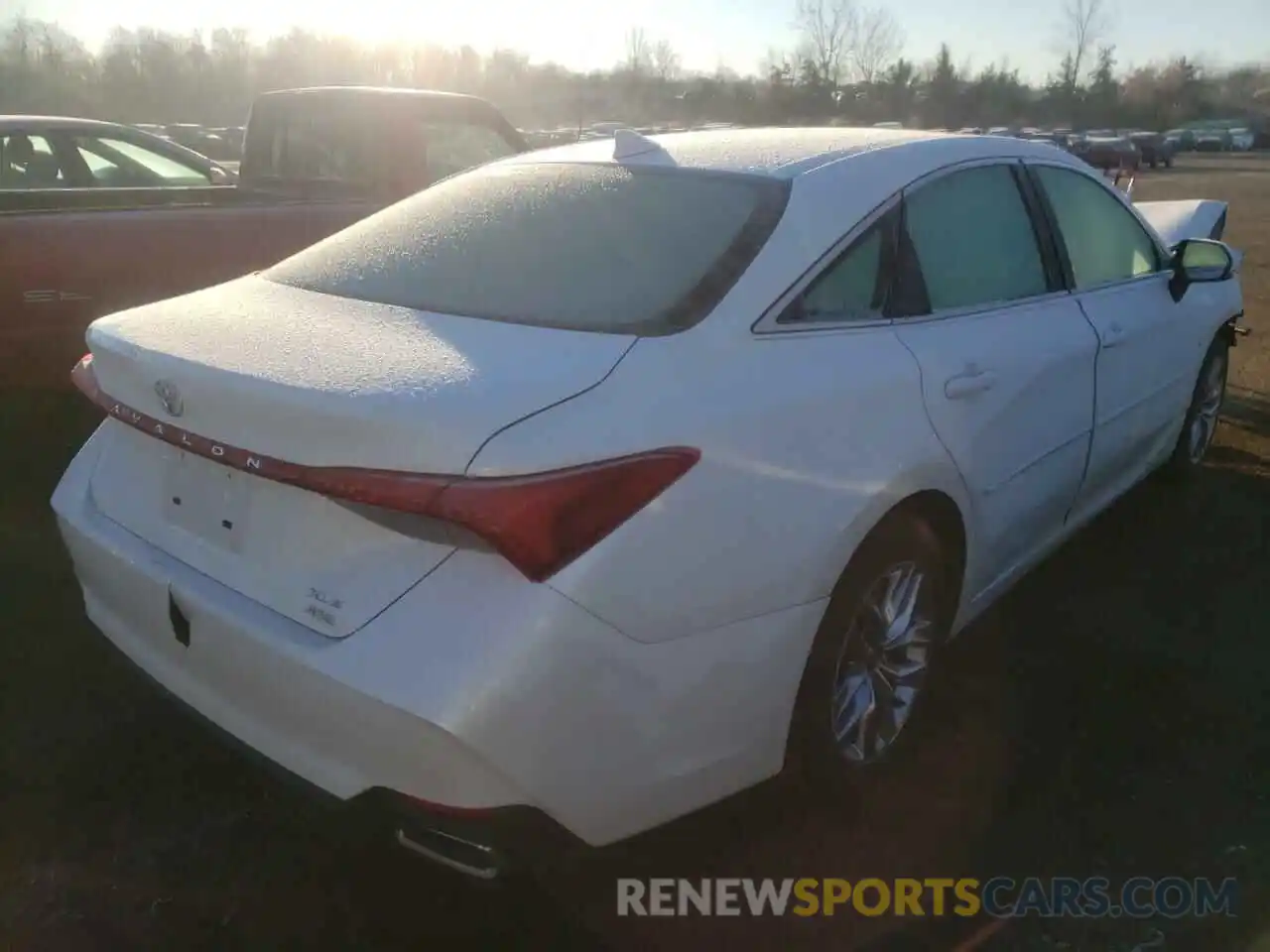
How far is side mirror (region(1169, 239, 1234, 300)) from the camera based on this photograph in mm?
4551

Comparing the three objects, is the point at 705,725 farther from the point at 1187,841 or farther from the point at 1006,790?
the point at 1187,841

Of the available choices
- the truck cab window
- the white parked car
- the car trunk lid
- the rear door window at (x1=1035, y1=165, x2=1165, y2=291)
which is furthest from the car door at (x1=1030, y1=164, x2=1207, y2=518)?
the truck cab window

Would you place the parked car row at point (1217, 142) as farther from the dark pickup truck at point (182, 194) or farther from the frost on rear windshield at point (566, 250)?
the frost on rear windshield at point (566, 250)

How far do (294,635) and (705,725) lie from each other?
2.56 ft

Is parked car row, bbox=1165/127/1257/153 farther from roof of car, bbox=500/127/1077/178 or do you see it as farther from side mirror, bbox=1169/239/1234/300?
roof of car, bbox=500/127/1077/178

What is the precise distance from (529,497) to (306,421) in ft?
1.51

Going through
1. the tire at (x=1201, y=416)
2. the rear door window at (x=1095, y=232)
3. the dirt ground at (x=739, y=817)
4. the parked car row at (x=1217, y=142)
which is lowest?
the parked car row at (x=1217, y=142)

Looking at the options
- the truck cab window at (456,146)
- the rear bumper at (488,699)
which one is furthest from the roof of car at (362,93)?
the rear bumper at (488,699)

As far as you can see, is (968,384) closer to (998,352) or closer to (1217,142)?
(998,352)

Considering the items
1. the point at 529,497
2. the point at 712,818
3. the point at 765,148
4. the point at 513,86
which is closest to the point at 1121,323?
the point at 765,148

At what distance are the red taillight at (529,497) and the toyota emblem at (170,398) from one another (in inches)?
13.2

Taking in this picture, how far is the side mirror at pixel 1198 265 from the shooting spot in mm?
4551

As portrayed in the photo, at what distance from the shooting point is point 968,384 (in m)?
3.01

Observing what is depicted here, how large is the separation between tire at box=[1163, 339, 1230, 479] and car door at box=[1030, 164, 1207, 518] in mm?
364
